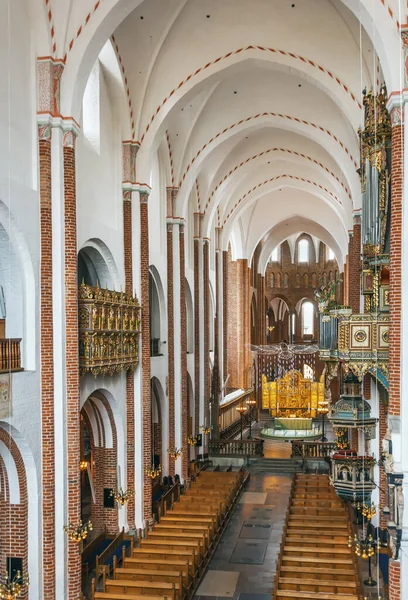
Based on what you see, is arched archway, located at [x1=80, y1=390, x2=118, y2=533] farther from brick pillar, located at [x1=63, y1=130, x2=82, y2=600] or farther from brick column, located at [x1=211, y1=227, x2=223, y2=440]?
brick column, located at [x1=211, y1=227, x2=223, y2=440]

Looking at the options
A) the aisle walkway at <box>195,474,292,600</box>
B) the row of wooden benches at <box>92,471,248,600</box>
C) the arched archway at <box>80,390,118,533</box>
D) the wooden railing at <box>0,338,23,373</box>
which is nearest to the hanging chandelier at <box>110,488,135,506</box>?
the arched archway at <box>80,390,118,533</box>

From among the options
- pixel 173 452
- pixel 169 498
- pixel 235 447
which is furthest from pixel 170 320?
pixel 235 447

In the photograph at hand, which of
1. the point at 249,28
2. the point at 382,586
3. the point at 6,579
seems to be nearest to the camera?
the point at 6,579

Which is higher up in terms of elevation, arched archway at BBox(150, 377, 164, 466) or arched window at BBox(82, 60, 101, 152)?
arched window at BBox(82, 60, 101, 152)

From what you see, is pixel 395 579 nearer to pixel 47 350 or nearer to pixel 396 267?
pixel 396 267

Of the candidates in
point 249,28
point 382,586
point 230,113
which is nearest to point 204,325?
point 230,113

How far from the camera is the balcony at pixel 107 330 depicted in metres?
15.5

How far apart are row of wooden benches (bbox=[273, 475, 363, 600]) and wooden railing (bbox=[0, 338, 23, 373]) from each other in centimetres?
678

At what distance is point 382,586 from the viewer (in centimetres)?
1596

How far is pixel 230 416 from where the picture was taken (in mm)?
37844

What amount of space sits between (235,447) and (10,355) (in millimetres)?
20659

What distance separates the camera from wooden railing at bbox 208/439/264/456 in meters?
31.2

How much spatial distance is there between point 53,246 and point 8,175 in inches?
77.9

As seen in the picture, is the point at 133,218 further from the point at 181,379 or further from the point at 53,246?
the point at 181,379
